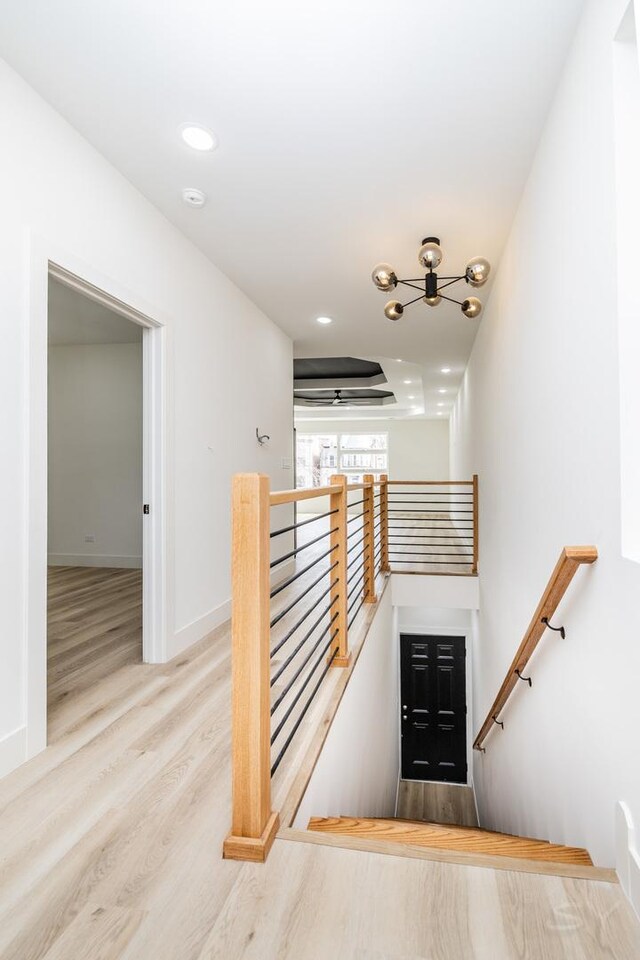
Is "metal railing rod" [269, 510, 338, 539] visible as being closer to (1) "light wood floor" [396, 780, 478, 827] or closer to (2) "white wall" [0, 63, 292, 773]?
(2) "white wall" [0, 63, 292, 773]

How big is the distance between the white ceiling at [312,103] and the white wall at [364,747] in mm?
2468

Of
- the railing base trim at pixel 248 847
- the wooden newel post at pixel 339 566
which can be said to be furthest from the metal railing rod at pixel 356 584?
the railing base trim at pixel 248 847

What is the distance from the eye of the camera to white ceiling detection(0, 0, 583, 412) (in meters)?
1.68

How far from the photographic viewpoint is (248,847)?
127cm

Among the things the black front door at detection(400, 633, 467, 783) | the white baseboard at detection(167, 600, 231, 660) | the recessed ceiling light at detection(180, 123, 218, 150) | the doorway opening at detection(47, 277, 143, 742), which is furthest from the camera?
the black front door at detection(400, 633, 467, 783)

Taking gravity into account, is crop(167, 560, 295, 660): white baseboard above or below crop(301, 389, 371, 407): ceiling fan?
below

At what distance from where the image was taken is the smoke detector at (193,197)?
2629mm

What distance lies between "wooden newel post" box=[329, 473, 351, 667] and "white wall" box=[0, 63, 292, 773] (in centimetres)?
94

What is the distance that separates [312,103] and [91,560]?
207 inches

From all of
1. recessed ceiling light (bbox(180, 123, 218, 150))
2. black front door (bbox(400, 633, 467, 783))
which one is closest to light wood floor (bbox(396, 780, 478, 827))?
black front door (bbox(400, 633, 467, 783))

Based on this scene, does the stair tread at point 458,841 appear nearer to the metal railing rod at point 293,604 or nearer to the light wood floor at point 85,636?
the metal railing rod at point 293,604

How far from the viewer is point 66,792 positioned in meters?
1.63

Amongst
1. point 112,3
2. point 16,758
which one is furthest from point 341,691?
point 112,3

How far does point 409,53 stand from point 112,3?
97 cm
